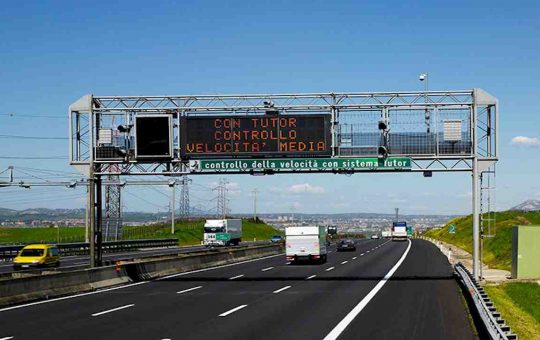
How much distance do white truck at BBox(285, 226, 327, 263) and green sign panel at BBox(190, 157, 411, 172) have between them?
1700 centimetres

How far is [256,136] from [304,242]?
61.9ft

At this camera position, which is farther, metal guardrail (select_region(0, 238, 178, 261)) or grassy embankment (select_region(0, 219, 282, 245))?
grassy embankment (select_region(0, 219, 282, 245))

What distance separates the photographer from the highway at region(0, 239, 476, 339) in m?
Answer: 17.8

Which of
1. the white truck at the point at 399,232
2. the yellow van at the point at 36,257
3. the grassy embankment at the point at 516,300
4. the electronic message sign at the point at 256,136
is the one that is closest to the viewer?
the grassy embankment at the point at 516,300

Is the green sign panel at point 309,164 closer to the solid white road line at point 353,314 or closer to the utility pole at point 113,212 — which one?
the solid white road line at point 353,314

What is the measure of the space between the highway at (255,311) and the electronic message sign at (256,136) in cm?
619

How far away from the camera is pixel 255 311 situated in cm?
2280

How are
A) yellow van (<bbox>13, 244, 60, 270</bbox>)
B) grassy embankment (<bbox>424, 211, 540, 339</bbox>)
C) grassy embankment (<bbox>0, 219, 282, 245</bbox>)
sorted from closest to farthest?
1. grassy embankment (<bbox>424, 211, 540, 339</bbox>)
2. yellow van (<bbox>13, 244, 60, 270</bbox>)
3. grassy embankment (<bbox>0, 219, 282, 245</bbox>)

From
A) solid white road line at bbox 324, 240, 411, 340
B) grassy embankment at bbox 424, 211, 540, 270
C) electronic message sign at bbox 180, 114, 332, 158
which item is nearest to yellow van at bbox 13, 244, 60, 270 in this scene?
electronic message sign at bbox 180, 114, 332, 158

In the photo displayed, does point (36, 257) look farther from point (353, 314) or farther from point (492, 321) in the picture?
point (492, 321)

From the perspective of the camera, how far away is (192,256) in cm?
4791

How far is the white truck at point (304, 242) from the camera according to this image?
5272 cm

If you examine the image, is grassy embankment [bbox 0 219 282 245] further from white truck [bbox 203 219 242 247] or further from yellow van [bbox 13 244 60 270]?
yellow van [bbox 13 244 60 270]

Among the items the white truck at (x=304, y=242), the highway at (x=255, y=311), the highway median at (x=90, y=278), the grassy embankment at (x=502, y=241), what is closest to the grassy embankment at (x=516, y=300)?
the grassy embankment at (x=502, y=241)
